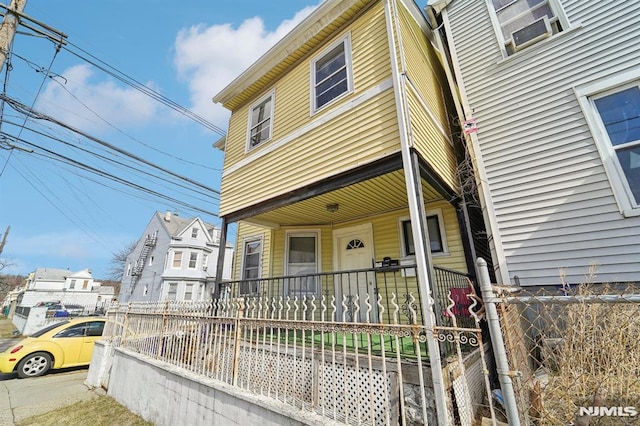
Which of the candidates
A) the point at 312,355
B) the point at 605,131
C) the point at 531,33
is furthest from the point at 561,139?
the point at 312,355

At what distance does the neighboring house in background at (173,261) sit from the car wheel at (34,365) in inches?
545

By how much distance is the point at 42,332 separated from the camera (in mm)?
8820

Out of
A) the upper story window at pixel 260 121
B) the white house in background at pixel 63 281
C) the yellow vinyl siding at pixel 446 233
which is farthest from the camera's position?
the white house in background at pixel 63 281

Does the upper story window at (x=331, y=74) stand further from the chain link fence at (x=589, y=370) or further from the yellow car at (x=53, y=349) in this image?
the yellow car at (x=53, y=349)

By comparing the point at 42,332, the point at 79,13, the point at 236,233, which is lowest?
the point at 42,332

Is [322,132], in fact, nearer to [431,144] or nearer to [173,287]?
[431,144]

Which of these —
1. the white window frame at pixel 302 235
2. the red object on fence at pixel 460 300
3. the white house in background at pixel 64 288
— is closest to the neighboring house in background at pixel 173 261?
the white window frame at pixel 302 235

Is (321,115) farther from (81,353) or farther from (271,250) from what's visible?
(81,353)

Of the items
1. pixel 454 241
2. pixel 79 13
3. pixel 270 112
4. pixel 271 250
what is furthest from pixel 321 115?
pixel 79 13

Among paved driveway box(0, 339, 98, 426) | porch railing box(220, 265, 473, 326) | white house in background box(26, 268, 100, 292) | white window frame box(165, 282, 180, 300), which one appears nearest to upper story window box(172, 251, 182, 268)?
white window frame box(165, 282, 180, 300)

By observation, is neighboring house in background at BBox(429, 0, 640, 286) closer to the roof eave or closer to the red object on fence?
the red object on fence

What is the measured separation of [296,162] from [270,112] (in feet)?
7.09

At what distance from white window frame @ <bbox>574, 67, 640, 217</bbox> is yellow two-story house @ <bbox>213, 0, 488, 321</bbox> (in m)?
2.18

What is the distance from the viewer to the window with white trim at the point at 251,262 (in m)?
8.48
